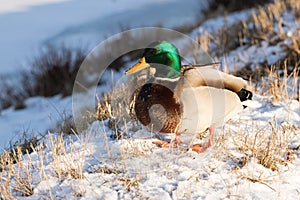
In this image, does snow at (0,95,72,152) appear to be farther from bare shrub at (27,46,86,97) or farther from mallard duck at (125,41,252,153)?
mallard duck at (125,41,252,153)

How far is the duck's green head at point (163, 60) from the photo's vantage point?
10.2 ft

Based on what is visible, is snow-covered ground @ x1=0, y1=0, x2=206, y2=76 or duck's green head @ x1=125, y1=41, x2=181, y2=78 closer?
duck's green head @ x1=125, y1=41, x2=181, y2=78

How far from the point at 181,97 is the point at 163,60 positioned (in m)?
0.35

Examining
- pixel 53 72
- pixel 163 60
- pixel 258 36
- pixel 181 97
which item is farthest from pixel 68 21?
pixel 181 97

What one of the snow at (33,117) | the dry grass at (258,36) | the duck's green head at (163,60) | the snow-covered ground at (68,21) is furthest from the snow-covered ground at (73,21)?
the duck's green head at (163,60)

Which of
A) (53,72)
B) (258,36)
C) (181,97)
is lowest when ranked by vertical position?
(53,72)

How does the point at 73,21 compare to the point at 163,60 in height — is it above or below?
below

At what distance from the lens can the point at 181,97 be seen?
9.61 ft

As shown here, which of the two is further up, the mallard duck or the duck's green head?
the duck's green head

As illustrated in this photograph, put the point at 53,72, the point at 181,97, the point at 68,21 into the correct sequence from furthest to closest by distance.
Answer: the point at 68,21
the point at 53,72
the point at 181,97

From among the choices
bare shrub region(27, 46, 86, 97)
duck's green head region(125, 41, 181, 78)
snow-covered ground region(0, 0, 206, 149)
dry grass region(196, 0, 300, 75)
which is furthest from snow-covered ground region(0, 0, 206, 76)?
duck's green head region(125, 41, 181, 78)

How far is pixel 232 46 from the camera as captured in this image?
281 inches

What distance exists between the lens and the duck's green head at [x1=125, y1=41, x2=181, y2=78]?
3.11 m

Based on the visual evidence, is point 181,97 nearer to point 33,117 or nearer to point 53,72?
point 33,117
